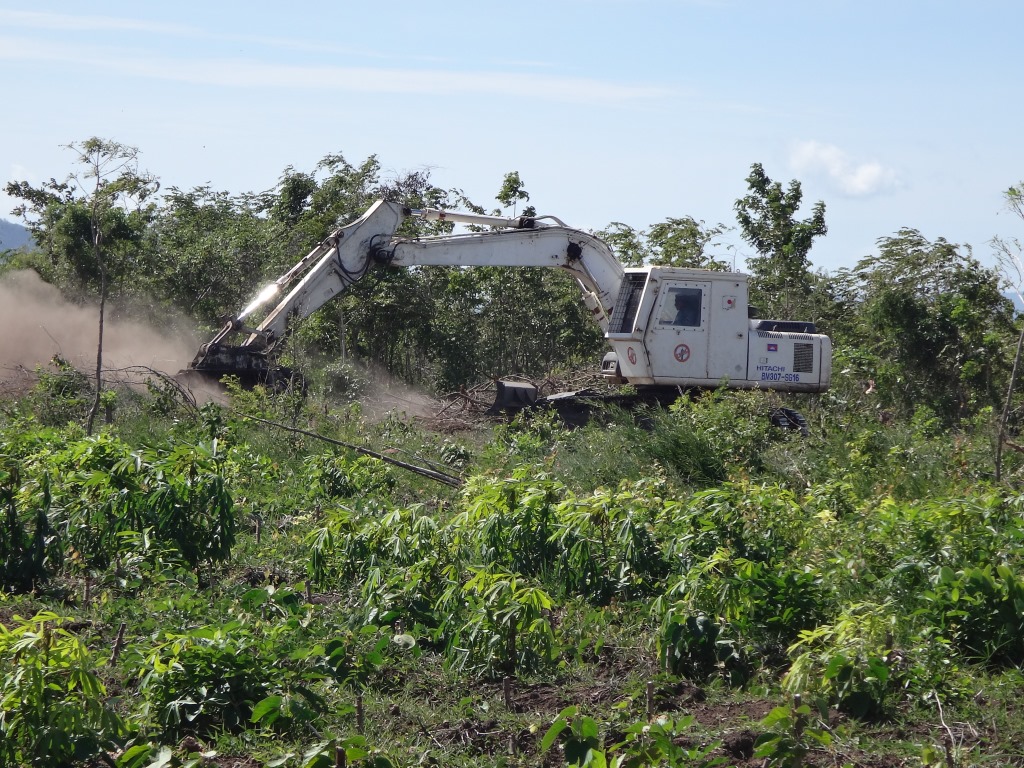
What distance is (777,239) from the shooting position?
2655 cm

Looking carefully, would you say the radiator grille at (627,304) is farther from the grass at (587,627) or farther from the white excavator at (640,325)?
the grass at (587,627)

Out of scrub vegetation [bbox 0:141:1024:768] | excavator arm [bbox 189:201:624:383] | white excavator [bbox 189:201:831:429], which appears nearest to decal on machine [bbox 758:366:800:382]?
white excavator [bbox 189:201:831:429]

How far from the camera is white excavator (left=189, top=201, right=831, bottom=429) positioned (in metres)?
17.0

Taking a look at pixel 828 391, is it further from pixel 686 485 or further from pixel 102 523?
pixel 102 523

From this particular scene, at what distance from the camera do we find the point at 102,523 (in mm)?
8016

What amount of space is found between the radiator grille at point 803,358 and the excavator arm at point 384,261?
2.89 metres

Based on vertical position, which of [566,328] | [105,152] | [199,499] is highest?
[105,152]

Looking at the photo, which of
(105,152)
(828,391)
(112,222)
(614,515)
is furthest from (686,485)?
(112,222)

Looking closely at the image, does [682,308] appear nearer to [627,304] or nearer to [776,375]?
[627,304]

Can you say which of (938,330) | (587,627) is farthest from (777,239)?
(587,627)

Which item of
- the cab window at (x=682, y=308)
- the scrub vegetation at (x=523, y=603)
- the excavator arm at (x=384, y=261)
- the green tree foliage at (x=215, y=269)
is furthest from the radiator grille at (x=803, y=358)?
the green tree foliage at (x=215, y=269)

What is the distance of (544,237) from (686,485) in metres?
7.25

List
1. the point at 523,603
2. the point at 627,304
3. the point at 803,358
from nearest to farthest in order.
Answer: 1. the point at 523,603
2. the point at 803,358
3. the point at 627,304

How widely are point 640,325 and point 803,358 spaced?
8.31 ft
